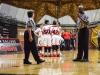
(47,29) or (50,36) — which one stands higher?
(47,29)

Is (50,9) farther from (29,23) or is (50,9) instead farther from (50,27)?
(29,23)

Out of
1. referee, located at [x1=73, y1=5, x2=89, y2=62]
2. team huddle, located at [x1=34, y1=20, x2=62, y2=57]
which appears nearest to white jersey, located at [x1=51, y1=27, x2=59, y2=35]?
team huddle, located at [x1=34, y1=20, x2=62, y2=57]

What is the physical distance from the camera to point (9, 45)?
1786 cm

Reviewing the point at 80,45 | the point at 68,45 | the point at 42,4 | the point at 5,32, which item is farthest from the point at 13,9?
the point at 80,45

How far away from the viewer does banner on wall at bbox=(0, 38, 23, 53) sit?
57.2ft

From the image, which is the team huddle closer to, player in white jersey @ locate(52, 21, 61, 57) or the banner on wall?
player in white jersey @ locate(52, 21, 61, 57)

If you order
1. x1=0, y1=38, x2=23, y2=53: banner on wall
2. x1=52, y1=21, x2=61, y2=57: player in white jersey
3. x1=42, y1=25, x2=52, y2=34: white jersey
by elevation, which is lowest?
x1=0, y1=38, x2=23, y2=53: banner on wall

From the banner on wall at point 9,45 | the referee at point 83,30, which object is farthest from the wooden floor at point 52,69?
the banner on wall at point 9,45

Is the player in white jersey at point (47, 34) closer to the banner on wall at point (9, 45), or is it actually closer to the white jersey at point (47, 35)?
the white jersey at point (47, 35)

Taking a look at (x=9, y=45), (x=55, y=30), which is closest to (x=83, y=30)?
(x=55, y=30)

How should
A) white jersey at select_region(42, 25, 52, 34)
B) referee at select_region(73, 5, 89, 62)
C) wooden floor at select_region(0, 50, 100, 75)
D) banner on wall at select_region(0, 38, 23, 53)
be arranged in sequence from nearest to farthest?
wooden floor at select_region(0, 50, 100, 75) → referee at select_region(73, 5, 89, 62) → white jersey at select_region(42, 25, 52, 34) → banner on wall at select_region(0, 38, 23, 53)

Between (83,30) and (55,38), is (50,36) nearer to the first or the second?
(55,38)

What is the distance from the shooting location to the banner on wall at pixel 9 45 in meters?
17.4

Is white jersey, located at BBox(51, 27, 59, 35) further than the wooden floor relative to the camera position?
Yes
